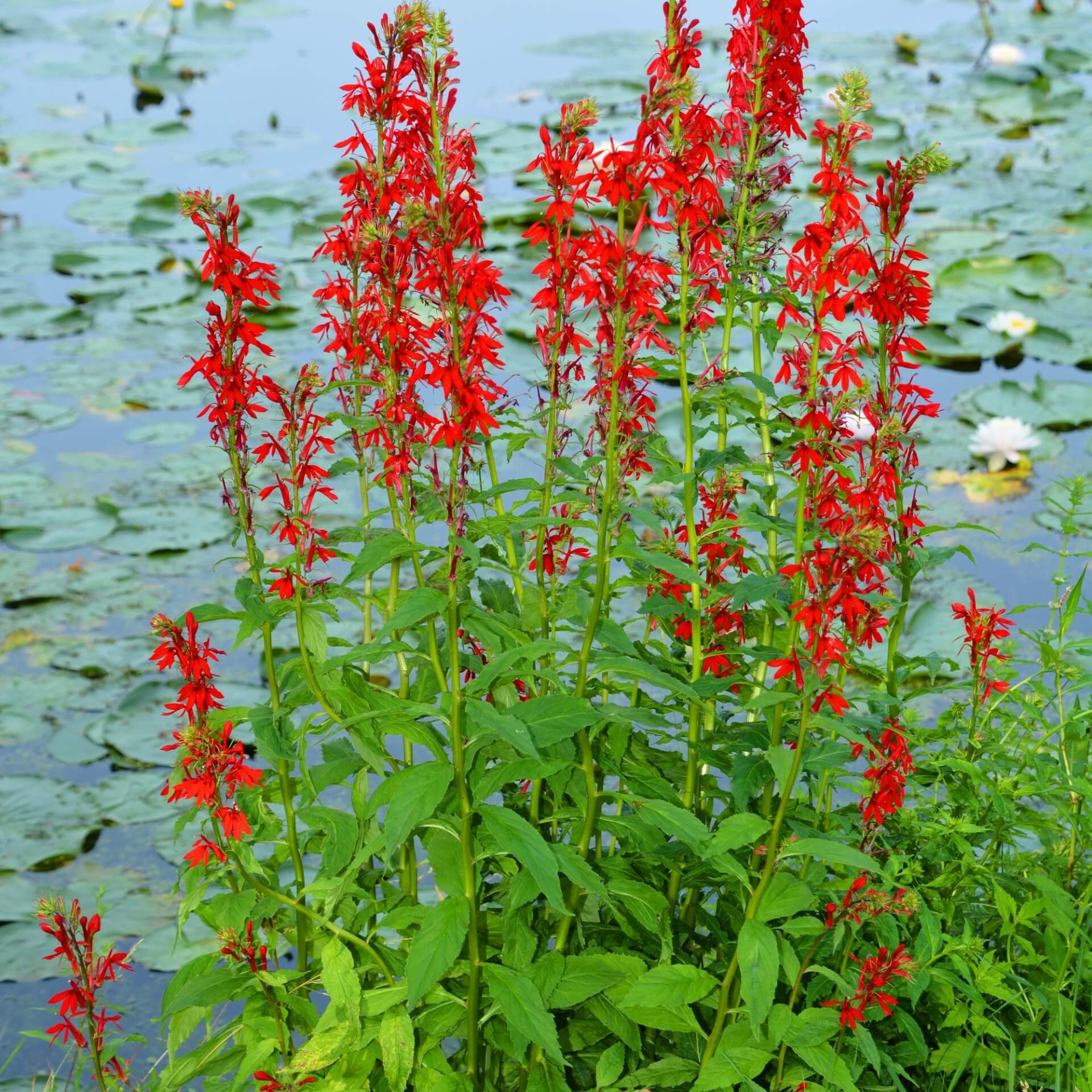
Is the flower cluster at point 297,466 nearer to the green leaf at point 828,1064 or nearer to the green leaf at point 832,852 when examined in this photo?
the green leaf at point 832,852

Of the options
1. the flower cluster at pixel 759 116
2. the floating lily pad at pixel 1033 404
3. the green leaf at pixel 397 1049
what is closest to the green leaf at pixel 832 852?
the green leaf at pixel 397 1049

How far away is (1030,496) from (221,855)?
303 cm

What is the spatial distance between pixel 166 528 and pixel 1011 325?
3.15 m

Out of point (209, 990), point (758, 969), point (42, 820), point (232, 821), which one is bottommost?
point (42, 820)

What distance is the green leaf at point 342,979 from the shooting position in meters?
1.72

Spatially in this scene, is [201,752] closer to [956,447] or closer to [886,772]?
[886,772]

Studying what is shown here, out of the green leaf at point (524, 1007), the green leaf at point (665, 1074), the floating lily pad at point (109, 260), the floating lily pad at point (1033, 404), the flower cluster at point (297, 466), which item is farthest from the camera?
the floating lily pad at point (109, 260)

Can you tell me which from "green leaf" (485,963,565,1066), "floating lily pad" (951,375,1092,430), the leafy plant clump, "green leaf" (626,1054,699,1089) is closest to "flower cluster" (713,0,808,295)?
the leafy plant clump

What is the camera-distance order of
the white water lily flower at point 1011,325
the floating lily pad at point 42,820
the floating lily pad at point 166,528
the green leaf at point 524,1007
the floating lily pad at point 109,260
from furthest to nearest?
1. the floating lily pad at point 109,260
2. the white water lily flower at point 1011,325
3. the floating lily pad at point 166,528
4. the floating lily pad at point 42,820
5. the green leaf at point 524,1007

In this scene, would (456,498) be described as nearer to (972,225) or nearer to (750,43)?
(750,43)

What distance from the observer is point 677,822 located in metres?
1.59

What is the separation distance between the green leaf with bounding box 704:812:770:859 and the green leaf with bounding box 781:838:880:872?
1.7 inches

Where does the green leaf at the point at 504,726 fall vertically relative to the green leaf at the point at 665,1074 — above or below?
above

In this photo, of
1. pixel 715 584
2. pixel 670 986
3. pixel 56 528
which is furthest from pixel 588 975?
pixel 56 528
